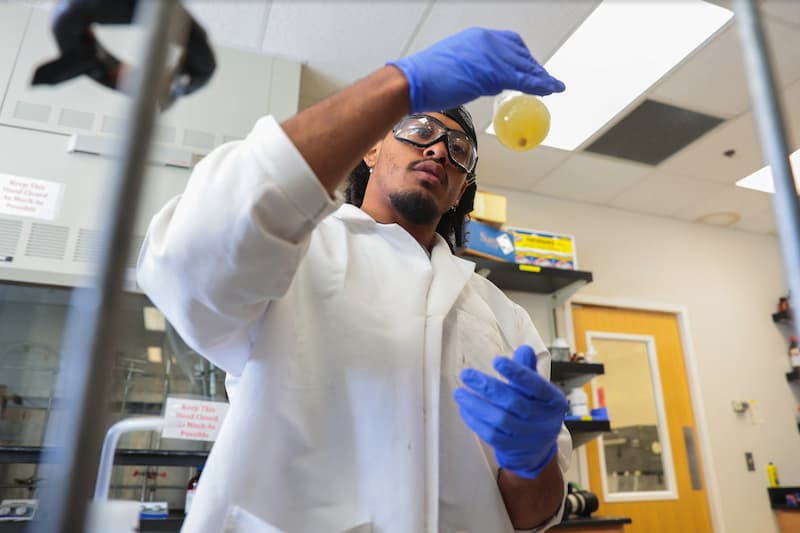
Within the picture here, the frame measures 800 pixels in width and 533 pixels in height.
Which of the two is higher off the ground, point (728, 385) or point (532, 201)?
point (532, 201)

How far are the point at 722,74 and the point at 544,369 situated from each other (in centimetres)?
218

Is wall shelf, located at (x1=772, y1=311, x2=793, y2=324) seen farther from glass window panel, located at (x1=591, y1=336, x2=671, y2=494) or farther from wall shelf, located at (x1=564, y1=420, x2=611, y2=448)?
wall shelf, located at (x1=564, y1=420, x2=611, y2=448)

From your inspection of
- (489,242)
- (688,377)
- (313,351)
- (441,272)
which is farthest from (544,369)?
(688,377)

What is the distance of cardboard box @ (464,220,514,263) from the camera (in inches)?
115

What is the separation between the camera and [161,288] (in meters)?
0.66

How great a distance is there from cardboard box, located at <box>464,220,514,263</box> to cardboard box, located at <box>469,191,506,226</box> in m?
0.03

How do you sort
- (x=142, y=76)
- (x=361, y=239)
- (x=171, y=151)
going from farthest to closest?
(x=171, y=151) → (x=361, y=239) → (x=142, y=76)

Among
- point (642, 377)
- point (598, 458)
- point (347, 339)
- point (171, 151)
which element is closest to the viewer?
point (347, 339)

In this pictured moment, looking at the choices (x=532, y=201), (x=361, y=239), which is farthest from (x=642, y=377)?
(x=361, y=239)

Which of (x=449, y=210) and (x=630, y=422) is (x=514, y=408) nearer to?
(x=449, y=210)

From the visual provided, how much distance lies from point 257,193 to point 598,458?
3063 mm

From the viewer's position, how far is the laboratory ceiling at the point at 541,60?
7.29 feet

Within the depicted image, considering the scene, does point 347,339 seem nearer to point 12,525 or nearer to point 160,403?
point 12,525

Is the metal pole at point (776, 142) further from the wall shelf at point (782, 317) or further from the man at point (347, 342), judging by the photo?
the wall shelf at point (782, 317)
